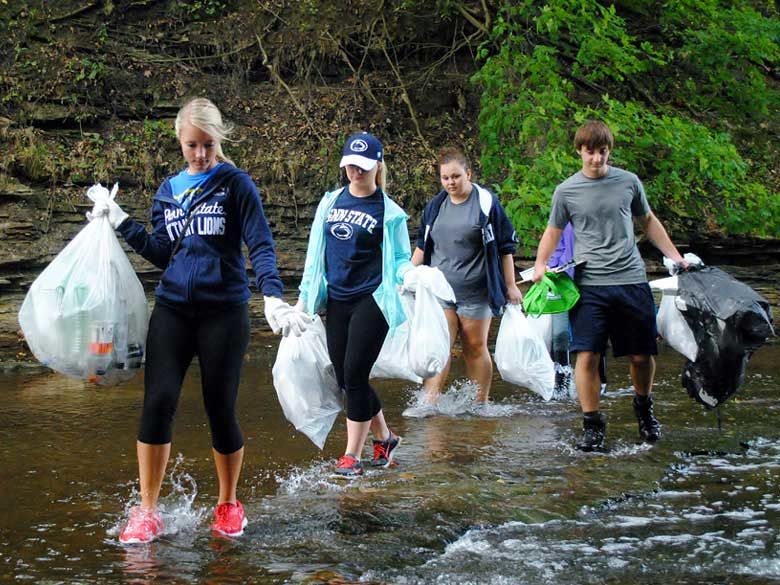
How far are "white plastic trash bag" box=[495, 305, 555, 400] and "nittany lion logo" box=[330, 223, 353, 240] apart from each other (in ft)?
7.07

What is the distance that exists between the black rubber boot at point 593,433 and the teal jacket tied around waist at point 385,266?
53.8 inches

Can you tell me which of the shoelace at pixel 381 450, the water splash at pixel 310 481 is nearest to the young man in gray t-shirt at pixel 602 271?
the shoelace at pixel 381 450

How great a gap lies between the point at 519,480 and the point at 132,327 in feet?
7.27

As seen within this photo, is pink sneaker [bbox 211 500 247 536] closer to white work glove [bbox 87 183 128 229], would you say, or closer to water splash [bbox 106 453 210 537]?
water splash [bbox 106 453 210 537]

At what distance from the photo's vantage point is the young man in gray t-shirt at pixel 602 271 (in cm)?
588

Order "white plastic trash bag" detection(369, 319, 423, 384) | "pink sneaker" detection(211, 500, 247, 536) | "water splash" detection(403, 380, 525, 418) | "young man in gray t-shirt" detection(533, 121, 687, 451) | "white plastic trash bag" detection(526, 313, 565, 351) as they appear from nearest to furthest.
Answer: "pink sneaker" detection(211, 500, 247, 536)
"young man in gray t-shirt" detection(533, 121, 687, 451)
"white plastic trash bag" detection(369, 319, 423, 384)
"water splash" detection(403, 380, 525, 418)
"white plastic trash bag" detection(526, 313, 565, 351)

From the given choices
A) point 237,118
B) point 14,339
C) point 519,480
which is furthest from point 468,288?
point 237,118

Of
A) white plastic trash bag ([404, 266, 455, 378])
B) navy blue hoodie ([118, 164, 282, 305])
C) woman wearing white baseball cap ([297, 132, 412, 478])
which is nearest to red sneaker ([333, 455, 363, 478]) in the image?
woman wearing white baseball cap ([297, 132, 412, 478])

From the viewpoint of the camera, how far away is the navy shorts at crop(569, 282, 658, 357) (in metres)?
5.89

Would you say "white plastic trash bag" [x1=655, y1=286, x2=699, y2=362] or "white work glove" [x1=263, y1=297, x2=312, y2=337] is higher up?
"white work glove" [x1=263, y1=297, x2=312, y2=337]

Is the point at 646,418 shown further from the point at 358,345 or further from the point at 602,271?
the point at 358,345

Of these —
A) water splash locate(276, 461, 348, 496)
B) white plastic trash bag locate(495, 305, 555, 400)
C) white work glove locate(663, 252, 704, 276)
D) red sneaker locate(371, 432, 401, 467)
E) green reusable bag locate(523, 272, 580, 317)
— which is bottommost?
water splash locate(276, 461, 348, 496)

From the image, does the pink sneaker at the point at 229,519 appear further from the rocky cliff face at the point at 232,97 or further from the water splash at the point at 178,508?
the rocky cliff face at the point at 232,97

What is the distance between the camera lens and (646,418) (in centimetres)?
617
